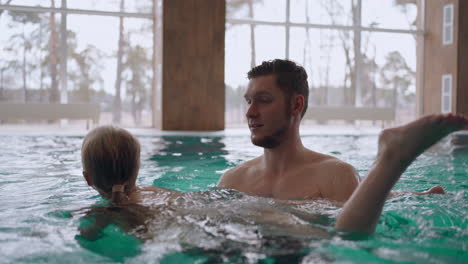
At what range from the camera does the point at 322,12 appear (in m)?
14.1

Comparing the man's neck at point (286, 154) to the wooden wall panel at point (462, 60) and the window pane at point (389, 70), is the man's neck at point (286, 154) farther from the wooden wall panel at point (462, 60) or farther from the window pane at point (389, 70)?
the window pane at point (389, 70)

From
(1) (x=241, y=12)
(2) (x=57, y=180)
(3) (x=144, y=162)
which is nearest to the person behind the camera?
(2) (x=57, y=180)

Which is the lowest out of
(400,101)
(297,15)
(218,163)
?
(218,163)

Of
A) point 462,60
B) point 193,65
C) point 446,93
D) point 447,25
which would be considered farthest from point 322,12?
point 193,65

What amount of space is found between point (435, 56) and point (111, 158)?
13876 mm

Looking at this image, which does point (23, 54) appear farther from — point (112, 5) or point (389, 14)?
point (389, 14)

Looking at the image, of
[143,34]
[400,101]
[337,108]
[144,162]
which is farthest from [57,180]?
[400,101]

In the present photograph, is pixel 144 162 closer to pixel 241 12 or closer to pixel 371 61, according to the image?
pixel 241 12

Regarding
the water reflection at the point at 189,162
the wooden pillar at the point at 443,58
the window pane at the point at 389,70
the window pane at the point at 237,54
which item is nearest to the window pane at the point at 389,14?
the window pane at the point at 389,70

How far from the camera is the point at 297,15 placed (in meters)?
13.8

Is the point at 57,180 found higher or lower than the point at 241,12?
lower

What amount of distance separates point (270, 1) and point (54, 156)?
9.34 metres

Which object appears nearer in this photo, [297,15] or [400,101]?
[297,15]

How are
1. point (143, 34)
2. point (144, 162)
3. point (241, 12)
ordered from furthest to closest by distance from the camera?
point (241, 12), point (143, 34), point (144, 162)
